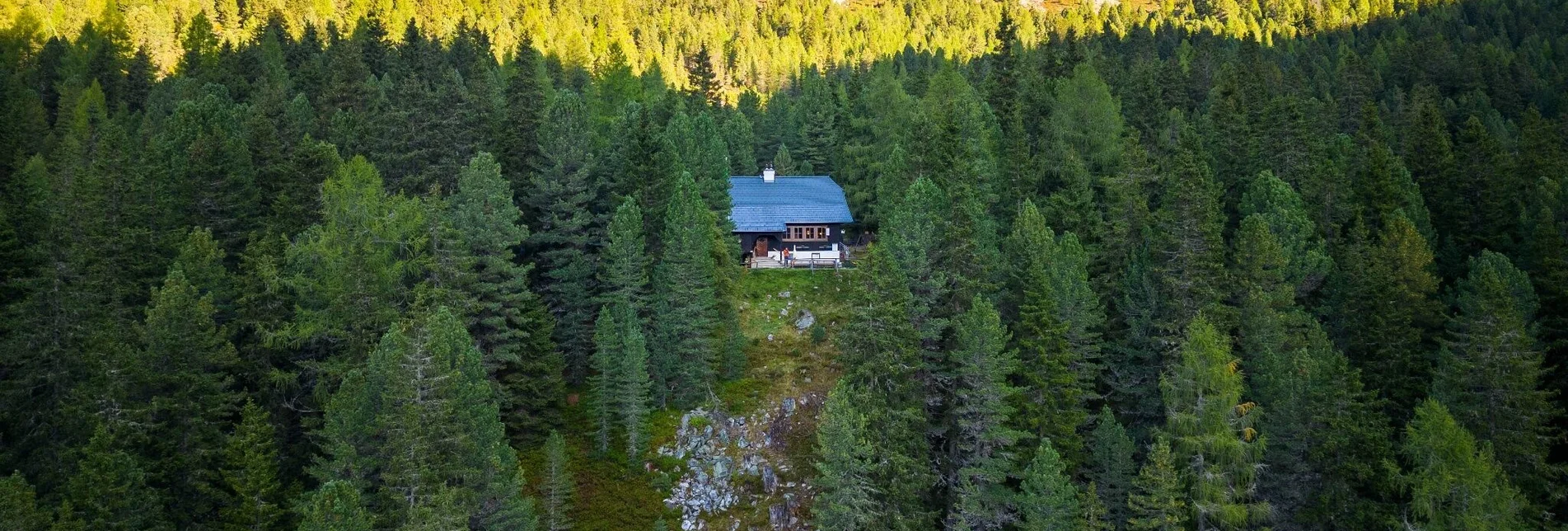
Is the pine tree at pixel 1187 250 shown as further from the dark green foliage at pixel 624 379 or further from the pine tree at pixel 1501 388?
the dark green foliage at pixel 624 379

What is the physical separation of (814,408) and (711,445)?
5.05m

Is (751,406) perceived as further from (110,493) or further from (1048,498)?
(110,493)

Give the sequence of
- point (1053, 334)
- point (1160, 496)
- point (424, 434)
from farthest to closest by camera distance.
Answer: point (1053, 334) → point (1160, 496) → point (424, 434)

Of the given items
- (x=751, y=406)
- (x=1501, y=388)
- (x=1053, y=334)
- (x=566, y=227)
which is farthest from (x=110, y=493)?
(x=1501, y=388)

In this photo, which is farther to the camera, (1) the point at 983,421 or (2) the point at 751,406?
(2) the point at 751,406

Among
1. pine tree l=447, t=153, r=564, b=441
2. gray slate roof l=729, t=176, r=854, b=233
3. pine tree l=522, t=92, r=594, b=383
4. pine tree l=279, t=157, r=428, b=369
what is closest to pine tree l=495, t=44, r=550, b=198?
pine tree l=522, t=92, r=594, b=383

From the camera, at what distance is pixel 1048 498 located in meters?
32.3

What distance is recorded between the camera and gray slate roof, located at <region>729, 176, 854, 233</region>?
179ft

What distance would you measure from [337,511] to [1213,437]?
94.4 ft

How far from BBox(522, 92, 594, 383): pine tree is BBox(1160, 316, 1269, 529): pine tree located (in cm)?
2508

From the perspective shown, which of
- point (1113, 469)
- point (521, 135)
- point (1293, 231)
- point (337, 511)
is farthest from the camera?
point (521, 135)

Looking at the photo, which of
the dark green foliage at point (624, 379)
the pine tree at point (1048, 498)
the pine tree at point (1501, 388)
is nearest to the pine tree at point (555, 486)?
the dark green foliage at point (624, 379)

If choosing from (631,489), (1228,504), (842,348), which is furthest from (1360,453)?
(631,489)

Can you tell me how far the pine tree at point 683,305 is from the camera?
41688 millimetres
